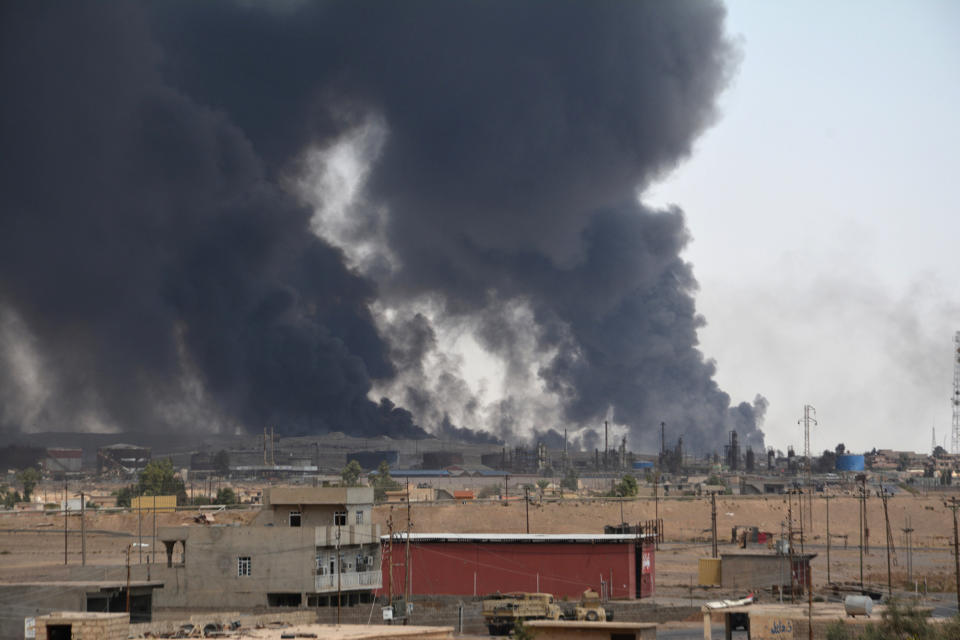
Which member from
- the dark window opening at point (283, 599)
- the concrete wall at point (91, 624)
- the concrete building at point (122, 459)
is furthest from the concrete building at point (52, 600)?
the concrete building at point (122, 459)

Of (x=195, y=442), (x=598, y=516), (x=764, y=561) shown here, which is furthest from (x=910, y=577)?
(x=195, y=442)

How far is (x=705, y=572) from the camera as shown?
189ft

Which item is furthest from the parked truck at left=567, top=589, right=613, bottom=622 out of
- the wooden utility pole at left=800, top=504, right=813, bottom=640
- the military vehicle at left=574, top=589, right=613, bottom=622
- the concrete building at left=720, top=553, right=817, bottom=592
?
the concrete building at left=720, top=553, right=817, bottom=592

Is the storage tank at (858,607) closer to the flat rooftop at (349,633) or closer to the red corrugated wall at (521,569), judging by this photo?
the flat rooftop at (349,633)

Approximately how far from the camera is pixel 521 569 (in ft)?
180

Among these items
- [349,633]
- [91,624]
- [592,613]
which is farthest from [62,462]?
[91,624]

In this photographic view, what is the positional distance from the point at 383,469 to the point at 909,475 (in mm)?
67273

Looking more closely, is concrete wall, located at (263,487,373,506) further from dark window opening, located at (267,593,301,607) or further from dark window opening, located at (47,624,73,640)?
dark window opening, located at (47,624,73,640)

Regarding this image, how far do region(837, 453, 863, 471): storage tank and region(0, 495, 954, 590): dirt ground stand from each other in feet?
185

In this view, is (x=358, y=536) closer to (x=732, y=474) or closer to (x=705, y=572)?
(x=705, y=572)

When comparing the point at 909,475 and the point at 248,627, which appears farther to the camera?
the point at 909,475

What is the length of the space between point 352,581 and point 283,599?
3.31 metres

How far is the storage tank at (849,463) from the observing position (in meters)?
161

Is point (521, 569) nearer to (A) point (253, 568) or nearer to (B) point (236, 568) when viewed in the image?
(A) point (253, 568)
